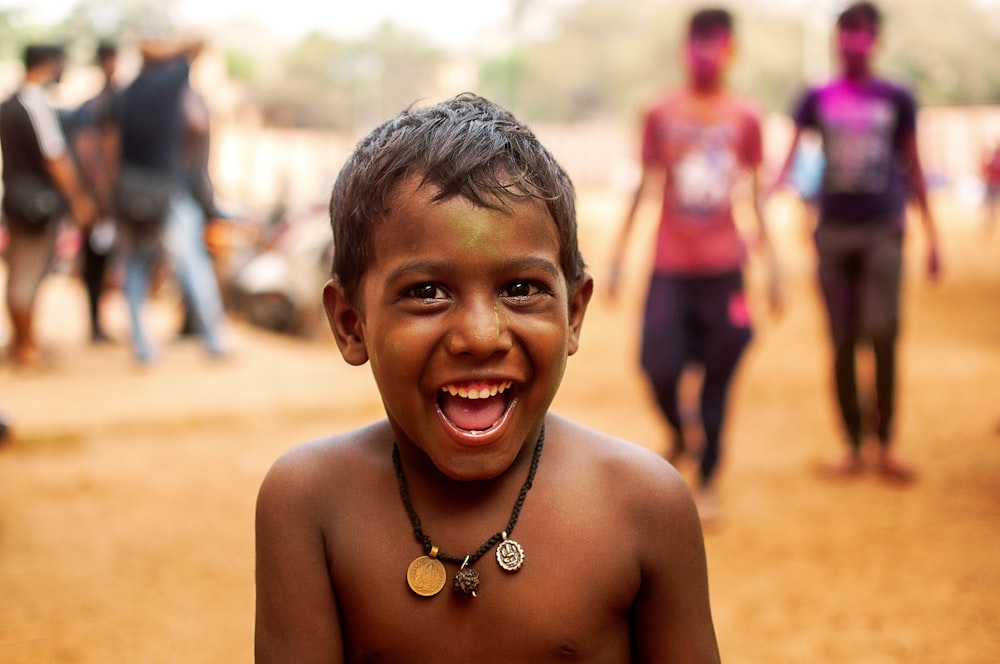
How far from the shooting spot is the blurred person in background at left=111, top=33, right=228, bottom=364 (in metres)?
7.64

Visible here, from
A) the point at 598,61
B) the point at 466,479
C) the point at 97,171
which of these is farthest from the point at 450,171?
the point at 598,61

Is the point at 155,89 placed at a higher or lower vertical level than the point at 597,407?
higher

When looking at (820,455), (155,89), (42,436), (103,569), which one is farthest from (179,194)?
(820,455)

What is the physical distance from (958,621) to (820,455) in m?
2.57

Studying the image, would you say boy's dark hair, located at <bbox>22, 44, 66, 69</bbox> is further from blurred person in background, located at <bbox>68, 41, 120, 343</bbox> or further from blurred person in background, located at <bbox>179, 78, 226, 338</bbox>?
blurred person in background, located at <bbox>179, 78, 226, 338</bbox>

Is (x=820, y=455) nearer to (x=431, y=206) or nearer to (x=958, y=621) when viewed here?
(x=958, y=621)

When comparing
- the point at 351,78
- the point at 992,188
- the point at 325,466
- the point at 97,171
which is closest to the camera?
the point at 325,466

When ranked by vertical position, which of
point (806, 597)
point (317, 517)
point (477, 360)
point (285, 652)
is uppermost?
point (477, 360)

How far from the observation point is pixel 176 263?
7891mm

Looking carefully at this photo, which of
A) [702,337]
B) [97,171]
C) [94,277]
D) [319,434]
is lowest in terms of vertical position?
[319,434]

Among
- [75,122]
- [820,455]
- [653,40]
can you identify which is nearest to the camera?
[820,455]

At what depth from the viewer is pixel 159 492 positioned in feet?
17.1

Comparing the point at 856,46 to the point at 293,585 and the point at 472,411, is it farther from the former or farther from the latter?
the point at 293,585

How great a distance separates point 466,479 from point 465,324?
25cm
